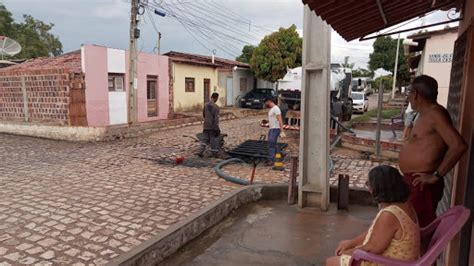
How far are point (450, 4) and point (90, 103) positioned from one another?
42.9ft

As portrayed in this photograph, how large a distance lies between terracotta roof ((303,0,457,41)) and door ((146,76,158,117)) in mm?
14491

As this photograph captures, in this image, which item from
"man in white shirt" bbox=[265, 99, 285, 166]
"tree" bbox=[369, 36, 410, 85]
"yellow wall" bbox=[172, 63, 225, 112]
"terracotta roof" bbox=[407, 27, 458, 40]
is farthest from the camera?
"tree" bbox=[369, 36, 410, 85]

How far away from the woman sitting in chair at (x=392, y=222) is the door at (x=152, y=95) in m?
Answer: 16.7

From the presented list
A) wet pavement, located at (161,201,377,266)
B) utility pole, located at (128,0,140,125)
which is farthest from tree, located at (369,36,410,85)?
wet pavement, located at (161,201,377,266)

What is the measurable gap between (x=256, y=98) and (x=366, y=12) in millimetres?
22126

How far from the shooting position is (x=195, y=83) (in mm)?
21688

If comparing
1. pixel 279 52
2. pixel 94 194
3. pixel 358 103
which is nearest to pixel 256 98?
pixel 279 52

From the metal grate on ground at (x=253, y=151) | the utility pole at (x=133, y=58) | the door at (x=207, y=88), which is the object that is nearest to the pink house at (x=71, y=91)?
the utility pole at (x=133, y=58)

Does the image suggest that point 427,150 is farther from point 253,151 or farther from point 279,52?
point 279,52

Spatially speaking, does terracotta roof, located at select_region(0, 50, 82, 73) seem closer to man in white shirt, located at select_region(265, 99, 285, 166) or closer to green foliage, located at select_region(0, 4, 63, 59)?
man in white shirt, located at select_region(265, 99, 285, 166)

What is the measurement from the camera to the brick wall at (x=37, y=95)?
13242mm

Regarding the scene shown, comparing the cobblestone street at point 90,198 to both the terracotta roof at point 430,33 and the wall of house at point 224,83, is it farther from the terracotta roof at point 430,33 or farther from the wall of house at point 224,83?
the wall of house at point 224,83

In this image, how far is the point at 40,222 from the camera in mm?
4645

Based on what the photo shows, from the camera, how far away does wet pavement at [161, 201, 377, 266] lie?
3.70 metres
